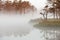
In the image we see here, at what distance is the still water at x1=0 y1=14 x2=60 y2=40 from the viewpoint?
2126mm

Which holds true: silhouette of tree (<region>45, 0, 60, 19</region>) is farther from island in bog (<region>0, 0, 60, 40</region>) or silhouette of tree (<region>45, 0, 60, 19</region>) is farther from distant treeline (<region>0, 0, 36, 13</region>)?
distant treeline (<region>0, 0, 36, 13</region>)

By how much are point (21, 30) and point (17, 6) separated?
1.05ft

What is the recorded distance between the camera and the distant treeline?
2205 millimetres

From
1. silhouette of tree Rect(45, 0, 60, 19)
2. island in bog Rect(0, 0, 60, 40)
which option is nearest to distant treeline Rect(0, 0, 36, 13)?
island in bog Rect(0, 0, 60, 40)

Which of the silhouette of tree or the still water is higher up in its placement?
the silhouette of tree

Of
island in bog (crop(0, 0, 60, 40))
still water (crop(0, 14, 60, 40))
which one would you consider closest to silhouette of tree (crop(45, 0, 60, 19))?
island in bog (crop(0, 0, 60, 40))

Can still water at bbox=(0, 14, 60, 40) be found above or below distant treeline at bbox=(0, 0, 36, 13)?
below

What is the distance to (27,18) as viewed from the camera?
219cm

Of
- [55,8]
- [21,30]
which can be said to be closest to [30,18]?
[21,30]

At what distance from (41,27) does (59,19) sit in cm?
25

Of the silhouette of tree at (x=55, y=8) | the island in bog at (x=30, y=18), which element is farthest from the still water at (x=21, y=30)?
the silhouette of tree at (x=55, y=8)

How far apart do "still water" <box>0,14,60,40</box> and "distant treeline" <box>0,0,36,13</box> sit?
0.08 m

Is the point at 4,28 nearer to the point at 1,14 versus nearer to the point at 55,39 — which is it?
the point at 1,14

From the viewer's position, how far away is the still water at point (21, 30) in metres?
2.13
